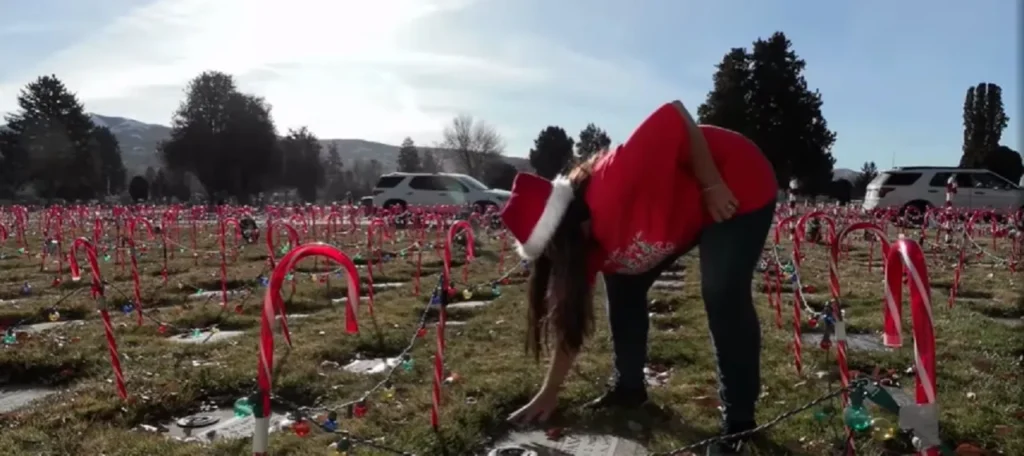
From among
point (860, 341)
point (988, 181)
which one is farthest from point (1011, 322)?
point (988, 181)

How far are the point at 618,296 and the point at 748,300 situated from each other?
0.87m

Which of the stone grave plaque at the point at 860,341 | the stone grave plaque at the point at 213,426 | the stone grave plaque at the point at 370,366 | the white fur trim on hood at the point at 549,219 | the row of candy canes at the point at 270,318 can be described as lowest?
the stone grave plaque at the point at 213,426

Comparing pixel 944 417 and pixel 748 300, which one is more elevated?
pixel 748 300

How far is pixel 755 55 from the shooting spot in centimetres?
3775

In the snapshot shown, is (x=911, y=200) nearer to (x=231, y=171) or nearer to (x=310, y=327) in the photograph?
(x=310, y=327)

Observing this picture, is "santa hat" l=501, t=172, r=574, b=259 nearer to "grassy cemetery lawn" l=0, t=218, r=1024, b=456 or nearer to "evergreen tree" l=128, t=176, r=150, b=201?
"grassy cemetery lawn" l=0, t=218, r=1024, b=456

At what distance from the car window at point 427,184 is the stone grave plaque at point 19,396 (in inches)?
799

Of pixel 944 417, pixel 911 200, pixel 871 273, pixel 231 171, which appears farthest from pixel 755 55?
Answer: pixel 944 417

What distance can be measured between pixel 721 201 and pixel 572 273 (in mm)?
682

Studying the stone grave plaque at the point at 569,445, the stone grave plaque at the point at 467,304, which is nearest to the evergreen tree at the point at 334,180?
the stone grave plaque at the point at 467,304

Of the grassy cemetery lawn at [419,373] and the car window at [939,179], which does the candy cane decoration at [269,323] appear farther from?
the car window at [939,179]

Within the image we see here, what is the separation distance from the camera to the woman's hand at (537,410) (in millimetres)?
3785

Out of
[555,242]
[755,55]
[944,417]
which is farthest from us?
[755,55]

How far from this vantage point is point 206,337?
616 centimetres
